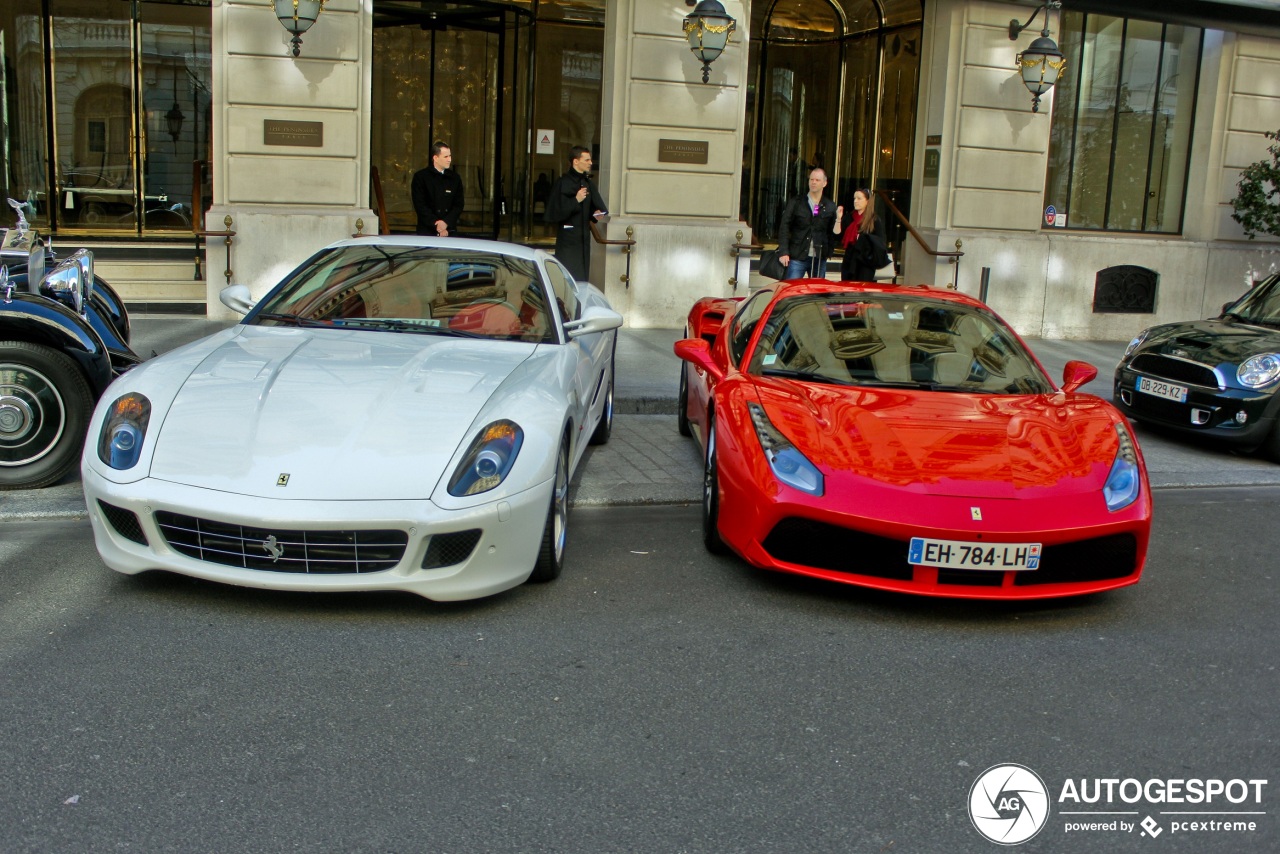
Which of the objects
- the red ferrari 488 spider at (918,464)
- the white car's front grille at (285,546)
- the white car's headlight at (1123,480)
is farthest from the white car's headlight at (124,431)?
the white car's headlight at (1123,480)

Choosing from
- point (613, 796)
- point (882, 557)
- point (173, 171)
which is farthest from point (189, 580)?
point (173, 171)

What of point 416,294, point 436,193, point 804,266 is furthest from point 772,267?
point 416,294

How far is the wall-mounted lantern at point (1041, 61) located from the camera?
14.0 meters

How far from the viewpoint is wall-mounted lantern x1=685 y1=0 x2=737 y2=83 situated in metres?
13.0

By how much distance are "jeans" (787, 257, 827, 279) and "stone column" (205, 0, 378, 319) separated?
463 centimetres

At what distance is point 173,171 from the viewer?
16.3 meters

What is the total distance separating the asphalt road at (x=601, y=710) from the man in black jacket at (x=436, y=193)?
6.69 metres

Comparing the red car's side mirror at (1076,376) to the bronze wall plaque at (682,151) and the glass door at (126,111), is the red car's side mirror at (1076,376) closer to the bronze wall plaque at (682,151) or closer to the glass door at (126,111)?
the bronze wall plaque at (682,151)

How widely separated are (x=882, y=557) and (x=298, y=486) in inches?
89.0

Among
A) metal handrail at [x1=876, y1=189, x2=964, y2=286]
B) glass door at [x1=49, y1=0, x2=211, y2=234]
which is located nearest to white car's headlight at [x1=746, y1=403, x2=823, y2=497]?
metal handrail at [x1=876, y1=189, x2=964, y2=286]

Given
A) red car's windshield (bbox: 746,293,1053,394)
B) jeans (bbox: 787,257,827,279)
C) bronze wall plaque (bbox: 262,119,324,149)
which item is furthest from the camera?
bronze wall plaque (bbox: 262,119,324,149)

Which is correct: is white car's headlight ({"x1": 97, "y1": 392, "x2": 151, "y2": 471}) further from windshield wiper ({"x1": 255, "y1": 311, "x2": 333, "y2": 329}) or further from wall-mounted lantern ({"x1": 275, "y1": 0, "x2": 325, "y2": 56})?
wall-mounted lantern ({"x1": 275, "y1": 0, "x2": 325, "y2": 56})

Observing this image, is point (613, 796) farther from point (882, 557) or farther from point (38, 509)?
point (38, 509)

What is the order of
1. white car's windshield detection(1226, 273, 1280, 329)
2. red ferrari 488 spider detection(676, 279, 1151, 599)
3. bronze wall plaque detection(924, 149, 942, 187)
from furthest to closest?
bronze wall plaque detection(924, 149, 942, 187)
white car's windshield detection(1226, 273, 1280, 329)
red ferrari 488 spider detection(676, 279, 1151, 599)
